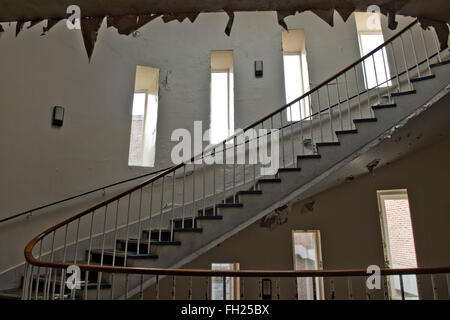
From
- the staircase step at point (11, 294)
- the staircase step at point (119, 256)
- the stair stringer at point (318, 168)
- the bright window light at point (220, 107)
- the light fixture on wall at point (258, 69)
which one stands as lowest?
the staircase step at point (11, 294)

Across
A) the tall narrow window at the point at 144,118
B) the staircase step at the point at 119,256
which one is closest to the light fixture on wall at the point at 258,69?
the tall narrow window at the point at 144,118

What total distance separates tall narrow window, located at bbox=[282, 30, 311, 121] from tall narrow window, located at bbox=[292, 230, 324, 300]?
199cm

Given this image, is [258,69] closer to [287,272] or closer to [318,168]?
[318,168]

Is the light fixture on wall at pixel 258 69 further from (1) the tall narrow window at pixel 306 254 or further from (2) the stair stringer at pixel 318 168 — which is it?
(1) the tall narrow window at pixel 306 254

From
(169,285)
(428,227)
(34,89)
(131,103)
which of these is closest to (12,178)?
(34,89)

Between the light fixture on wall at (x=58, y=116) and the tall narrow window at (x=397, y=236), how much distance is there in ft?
15.8

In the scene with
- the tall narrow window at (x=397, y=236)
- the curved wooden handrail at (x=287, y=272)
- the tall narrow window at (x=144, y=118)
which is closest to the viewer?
the curved wooden handrail at (x=287, y=272)

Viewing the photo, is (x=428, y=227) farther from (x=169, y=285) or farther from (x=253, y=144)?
(x=169, y=285)

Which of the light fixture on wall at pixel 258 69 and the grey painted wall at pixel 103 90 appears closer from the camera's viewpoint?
the grey painted wall at pixel 103 90

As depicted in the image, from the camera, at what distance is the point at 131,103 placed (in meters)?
5.09

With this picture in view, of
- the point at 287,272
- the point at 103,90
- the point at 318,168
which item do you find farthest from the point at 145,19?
the point at 103,90

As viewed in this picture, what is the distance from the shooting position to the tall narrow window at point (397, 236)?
470 cm

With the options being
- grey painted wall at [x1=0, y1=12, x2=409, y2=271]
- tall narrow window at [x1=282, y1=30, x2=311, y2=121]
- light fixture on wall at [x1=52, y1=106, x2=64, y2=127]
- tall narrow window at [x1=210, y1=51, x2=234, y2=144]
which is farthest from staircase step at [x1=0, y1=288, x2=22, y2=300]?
tall narrow window at [x1=282, y1=30, x2=311, y2=121]

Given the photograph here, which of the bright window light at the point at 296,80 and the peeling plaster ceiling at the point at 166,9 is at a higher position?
the bright window light at the point at 296,80
